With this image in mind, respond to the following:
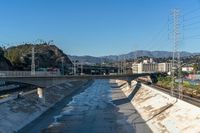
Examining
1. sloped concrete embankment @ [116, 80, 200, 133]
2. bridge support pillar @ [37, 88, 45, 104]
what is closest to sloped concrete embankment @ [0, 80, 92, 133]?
bridge support pillar @ [37, 88, 45, 104]

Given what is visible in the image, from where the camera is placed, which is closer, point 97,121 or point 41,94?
point 97,121

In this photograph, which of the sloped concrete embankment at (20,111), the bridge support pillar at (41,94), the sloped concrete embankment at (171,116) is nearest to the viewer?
the sloped concrete embankment at (171,116)

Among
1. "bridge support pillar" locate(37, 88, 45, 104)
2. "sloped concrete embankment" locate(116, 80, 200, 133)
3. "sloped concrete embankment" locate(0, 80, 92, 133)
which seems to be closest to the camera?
"sloped concrete embankment" locate(116, 80, 200, 133)

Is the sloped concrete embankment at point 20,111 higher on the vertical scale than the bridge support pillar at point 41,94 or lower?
lower

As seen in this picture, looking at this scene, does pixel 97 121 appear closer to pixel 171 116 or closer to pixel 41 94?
pixel 171 116

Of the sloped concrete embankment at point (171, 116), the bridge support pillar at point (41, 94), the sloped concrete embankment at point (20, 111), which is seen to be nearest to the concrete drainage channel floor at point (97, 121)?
the sloped concrete embankment at point (171, 116)

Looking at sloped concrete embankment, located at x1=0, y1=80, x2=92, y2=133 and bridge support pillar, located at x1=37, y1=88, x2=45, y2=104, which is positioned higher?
bridge support pillar, located at x1=37, y1=88, x2=45, y2=104

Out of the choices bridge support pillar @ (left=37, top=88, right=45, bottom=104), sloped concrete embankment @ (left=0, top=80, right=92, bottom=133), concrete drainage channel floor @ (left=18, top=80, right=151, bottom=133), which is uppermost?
bridge support pillar @ (left=37, top=88, right=45, bottom=104)

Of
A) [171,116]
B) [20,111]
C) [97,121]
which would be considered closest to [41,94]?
[20,111]

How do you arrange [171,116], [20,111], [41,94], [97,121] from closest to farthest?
[171,116], [97,121], [20,111], [41,94]

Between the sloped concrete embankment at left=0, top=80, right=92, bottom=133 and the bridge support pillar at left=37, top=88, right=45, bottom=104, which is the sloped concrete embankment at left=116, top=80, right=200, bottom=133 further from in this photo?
the bridge support pillar at left=37, top=88, right=45, bottom=104

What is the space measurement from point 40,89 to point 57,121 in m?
30.4

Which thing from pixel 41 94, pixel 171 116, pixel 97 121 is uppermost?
pixel 41 94

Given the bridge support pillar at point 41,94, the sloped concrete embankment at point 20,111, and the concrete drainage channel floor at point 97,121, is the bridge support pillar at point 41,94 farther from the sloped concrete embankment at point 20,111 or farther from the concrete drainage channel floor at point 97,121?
the concrete drainage channel floor at point 97,121
